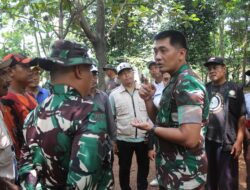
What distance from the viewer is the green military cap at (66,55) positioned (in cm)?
168

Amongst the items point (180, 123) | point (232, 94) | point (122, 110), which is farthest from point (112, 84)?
point (180, 123)

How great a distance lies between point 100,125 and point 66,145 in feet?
0.69

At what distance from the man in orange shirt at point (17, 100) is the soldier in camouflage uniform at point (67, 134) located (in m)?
1.12

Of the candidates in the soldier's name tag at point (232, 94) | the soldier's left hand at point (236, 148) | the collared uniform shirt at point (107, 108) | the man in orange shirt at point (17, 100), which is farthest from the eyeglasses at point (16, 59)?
the soldier's left hand at point (236, 148)

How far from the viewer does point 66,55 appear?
5.54 ft

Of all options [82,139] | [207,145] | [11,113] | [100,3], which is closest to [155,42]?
[82,139]

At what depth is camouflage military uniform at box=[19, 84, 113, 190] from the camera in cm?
154

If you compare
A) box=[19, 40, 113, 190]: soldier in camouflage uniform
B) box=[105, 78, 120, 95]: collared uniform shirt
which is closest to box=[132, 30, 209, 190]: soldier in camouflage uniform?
box=[19, 40, 113, 190]: soldier in camouflage uniform

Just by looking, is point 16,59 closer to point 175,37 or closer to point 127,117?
point 175,37

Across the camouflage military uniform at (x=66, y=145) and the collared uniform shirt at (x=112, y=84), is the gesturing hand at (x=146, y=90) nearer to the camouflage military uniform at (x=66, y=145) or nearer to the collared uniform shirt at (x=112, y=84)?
Result: the camouflage military uniform at (x=66, y=145)

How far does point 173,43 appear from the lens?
2.42 m

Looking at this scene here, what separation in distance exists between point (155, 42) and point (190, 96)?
0.58 m

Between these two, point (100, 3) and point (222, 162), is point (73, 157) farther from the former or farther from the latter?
point (100, 3)

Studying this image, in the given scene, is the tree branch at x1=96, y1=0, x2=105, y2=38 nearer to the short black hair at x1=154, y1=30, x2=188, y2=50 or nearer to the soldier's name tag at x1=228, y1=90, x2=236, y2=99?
the soldier's name tag at x1=228, y1=90, x2=236, y2=99
